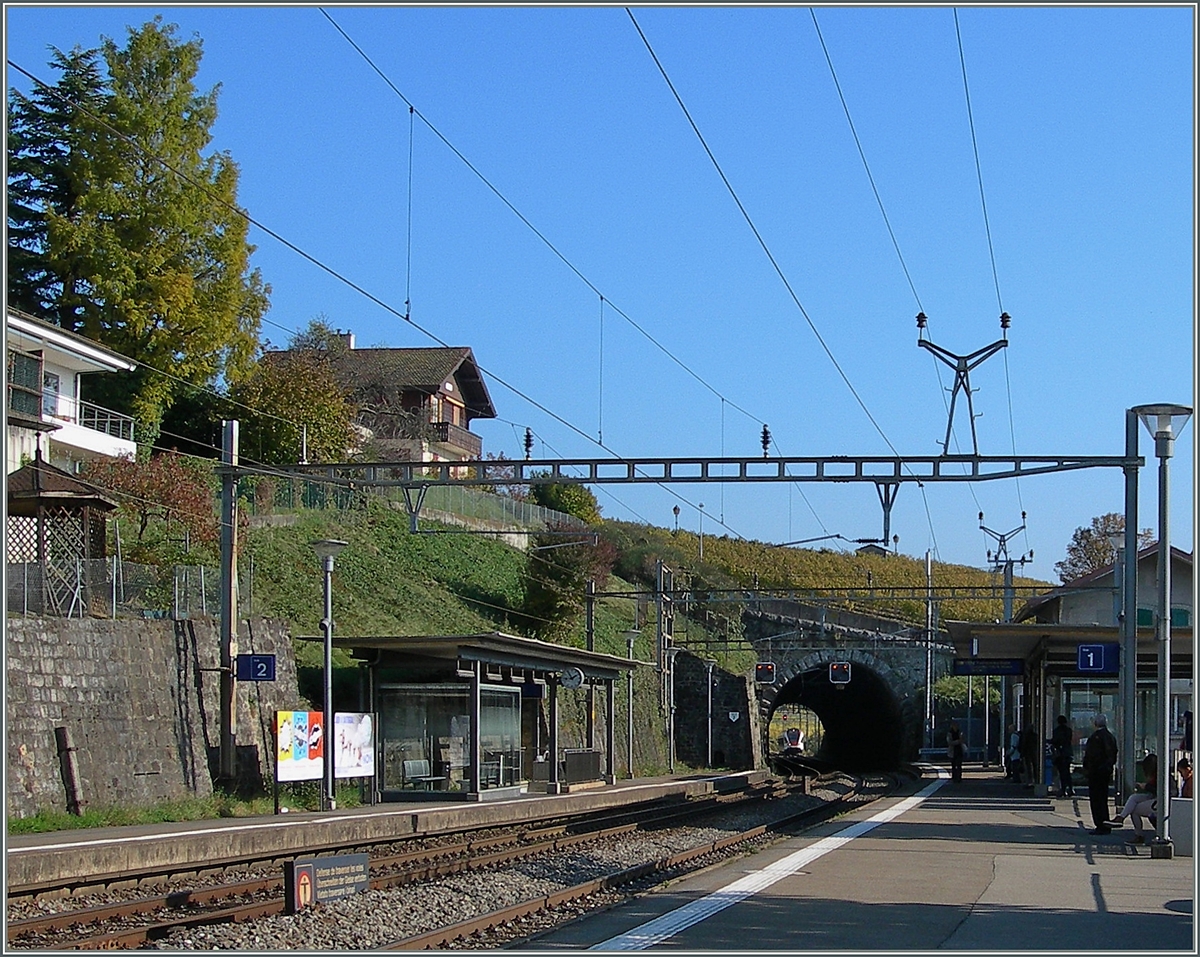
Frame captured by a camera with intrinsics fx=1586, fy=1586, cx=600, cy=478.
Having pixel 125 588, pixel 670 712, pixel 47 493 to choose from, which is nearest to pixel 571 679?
pixel 125 588

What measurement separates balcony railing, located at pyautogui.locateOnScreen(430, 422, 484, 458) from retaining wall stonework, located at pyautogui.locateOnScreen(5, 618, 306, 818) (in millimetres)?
35122

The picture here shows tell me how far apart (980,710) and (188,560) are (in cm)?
5049

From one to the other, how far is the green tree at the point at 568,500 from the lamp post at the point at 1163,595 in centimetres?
5061

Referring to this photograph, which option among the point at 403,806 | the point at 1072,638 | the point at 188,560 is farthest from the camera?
the point at 188,560

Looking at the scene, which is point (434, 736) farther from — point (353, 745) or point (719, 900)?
point (719, 900)

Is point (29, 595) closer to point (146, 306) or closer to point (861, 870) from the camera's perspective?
point (861, 870)

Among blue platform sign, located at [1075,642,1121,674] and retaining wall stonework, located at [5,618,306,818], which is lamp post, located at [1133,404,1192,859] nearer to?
blue platform sign, located at [1075,642,1121,674]

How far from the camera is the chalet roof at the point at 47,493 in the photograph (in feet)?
97.6

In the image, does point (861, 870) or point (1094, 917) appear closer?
point (1094, 917)

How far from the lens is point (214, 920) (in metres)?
12.9

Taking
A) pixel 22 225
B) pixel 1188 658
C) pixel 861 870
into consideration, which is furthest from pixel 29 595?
pixel 22 225

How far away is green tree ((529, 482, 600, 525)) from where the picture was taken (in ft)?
232

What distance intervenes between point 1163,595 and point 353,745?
14.2 m

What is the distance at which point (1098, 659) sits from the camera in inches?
996
